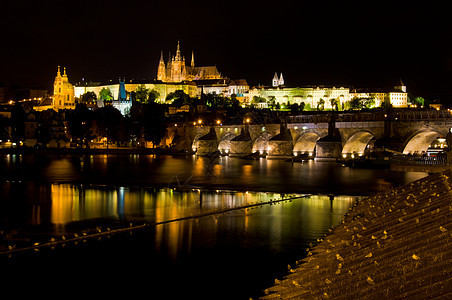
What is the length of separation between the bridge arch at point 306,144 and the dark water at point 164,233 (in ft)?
76.4

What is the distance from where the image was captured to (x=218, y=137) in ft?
216

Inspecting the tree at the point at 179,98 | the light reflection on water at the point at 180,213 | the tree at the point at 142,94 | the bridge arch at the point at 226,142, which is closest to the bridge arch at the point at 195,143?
the bridge arch at the point at 226,142

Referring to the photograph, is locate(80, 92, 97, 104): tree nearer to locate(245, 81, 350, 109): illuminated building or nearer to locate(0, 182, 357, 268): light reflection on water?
locate(245, 81, 350, 109): illuminated building

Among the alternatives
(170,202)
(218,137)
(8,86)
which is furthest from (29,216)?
(8,86)

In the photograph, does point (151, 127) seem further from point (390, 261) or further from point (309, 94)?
point (309, 94)

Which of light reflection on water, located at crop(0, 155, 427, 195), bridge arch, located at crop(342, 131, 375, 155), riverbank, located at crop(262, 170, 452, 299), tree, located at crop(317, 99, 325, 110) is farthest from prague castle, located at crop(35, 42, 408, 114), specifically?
riverbank, located at crop(262, 170, 452, 299)

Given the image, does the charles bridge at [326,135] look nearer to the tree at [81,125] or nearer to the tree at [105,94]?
the tree at [81,125]

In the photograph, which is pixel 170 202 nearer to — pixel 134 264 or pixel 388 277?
pixel 134 264

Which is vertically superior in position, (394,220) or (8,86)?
(8,86)

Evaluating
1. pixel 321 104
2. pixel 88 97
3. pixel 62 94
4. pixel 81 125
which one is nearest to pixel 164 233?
pixel 81 125

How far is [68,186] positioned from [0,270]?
55.5ft

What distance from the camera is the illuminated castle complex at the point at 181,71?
17125cm

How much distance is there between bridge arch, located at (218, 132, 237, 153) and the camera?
6488cm

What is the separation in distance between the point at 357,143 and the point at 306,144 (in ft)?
22.1
